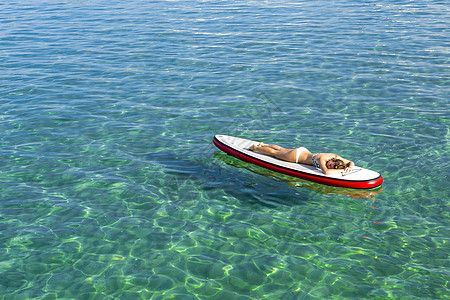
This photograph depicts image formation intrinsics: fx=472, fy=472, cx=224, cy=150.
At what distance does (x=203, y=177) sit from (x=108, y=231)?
8.33 ft

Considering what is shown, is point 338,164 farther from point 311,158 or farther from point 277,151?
point 277,151

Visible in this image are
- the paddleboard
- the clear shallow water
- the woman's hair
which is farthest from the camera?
the woman's hair

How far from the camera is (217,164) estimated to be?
10.5 meters

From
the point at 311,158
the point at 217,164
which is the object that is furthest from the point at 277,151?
the point at 217,164

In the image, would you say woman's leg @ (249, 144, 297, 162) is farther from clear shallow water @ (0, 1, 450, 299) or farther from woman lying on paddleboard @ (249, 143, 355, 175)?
clear shallow water @ (0, 1, 450, 299)

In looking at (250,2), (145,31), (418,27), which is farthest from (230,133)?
(250,2)

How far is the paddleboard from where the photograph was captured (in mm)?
9055

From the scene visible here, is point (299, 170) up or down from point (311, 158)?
down

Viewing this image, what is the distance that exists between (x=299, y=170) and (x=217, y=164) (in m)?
1.97

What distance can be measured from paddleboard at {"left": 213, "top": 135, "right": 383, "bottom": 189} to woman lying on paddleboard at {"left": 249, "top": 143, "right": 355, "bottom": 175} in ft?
0.32

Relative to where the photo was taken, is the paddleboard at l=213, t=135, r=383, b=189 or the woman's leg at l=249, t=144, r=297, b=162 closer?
the paddleboard at l=213, t=135, r=383, b=189

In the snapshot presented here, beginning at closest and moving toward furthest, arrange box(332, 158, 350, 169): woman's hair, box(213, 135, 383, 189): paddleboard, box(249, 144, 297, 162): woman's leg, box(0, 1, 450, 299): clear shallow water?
box(0, 1, 450, 299): clear shallow water, box(213, 135, 383, 189): paddleboard, box(332, 158, 350, 169): woman's hair, box(249, 144, 297, 162): woman's leg

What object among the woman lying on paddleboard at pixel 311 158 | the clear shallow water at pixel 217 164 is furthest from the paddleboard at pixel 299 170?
the clear shallow water at pixel 217 164

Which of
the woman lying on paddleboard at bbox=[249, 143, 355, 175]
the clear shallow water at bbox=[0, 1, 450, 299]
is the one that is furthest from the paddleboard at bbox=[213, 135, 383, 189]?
the clear shallow water at bbox=[0, 1, 450, 299]
